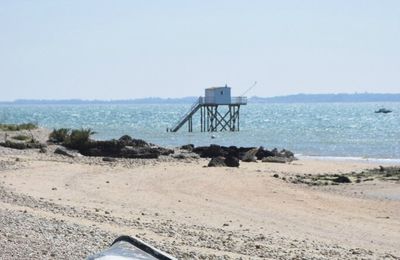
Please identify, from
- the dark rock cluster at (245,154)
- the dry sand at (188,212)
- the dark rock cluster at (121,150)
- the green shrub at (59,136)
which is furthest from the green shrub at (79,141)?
the dark rock cluster at (245,154)

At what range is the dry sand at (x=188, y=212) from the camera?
1162 cm

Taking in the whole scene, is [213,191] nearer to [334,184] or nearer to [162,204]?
[162,204]

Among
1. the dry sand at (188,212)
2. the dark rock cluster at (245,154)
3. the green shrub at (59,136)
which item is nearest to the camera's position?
the dry sand at (188,212)

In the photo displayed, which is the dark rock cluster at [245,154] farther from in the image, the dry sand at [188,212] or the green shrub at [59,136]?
the green shrub at [59,136]

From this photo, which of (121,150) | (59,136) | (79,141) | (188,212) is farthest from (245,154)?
(188,212)

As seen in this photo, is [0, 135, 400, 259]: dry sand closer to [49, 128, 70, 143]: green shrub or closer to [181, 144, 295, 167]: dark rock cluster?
[181, 144, 295, 167]: dark rock cluster

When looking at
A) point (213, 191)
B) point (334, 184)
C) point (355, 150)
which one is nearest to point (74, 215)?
point (213, 191)

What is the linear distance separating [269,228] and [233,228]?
0.84m

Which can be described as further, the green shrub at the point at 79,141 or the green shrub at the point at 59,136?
the green shrub at the point at 59,136

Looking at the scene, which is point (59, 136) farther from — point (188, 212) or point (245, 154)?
point (188, 212)

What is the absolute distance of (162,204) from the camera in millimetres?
18219

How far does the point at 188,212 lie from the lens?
1700cm

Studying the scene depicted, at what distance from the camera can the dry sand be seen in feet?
38.1

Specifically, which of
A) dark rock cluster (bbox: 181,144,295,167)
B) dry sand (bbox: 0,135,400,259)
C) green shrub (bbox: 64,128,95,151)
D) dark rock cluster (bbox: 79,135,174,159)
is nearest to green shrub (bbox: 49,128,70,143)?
green shrub (bbox: 64,128,95,151)
